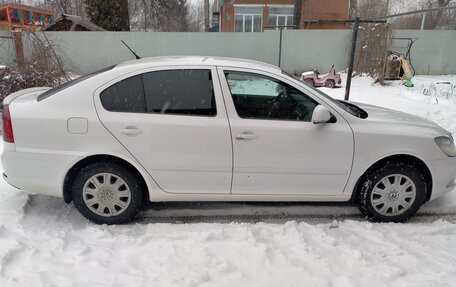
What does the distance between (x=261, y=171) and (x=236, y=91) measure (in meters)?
0.82

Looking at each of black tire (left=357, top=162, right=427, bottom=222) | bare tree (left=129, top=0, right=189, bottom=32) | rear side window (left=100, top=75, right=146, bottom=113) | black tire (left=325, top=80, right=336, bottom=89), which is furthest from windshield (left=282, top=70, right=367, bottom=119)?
bare tree (left=129, top=0, right=189, bottom=32)

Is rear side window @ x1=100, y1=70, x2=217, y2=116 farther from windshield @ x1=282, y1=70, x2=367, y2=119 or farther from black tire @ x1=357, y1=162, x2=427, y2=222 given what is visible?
black tire @ x1=357, y1=162, x2=427, y2=222

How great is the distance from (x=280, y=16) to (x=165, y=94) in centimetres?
2479

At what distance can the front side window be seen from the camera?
3627mm

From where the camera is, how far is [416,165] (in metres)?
3.81

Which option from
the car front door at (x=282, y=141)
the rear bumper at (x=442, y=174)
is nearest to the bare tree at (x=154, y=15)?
the car front door at (x=282, y=141)

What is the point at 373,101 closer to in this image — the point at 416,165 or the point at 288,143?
the point at 416,165

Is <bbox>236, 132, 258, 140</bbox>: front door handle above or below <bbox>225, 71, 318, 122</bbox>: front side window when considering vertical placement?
below

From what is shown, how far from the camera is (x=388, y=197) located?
3789mm

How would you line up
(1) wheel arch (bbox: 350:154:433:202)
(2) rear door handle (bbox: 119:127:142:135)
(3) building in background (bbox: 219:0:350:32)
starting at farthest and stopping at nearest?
(3) building in background (bbox: 219:0:350:32)
(1) wheel arch (bbox: 350:154:433:202)
(2) rear door handle (bbox: 119:127:142:135)

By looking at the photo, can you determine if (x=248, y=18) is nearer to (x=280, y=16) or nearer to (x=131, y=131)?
(x=280, y=16)

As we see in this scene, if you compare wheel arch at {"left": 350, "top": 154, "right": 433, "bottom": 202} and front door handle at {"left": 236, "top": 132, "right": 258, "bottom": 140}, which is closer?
front door handle at {"left": 236, "top": 132, "right": 258, "bottom": 140}

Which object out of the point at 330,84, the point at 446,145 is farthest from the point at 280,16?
the point at 446,145

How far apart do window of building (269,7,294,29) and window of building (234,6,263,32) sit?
771mm
